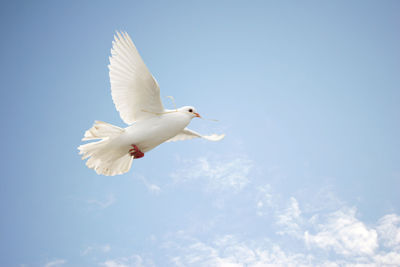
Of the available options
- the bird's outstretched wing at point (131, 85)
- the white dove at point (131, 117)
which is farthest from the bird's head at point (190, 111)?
the bird's outstretched wing at point (131, 85)

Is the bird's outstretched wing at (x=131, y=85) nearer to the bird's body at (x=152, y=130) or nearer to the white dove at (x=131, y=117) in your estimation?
the white dove at (x=131, y=117)

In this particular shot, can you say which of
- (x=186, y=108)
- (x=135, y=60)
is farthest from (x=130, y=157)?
(x=135, y=60)

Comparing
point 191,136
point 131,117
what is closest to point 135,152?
point 131,117

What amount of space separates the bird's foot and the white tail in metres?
0.16

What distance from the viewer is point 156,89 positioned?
8.00 metres

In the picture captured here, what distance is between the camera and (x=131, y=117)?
333 inches

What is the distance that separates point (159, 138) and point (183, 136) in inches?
90.8

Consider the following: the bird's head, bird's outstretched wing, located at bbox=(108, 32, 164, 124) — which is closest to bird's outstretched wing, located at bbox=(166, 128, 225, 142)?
A: the bird's head

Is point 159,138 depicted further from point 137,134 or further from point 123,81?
point 123,81

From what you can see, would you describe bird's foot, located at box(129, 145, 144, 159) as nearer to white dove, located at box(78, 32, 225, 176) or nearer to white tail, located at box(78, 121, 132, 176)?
white dove, located at box(78, 32, 225, 176)

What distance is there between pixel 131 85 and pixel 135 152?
5.34 ft

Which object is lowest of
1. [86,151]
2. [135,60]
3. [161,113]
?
[86,151]

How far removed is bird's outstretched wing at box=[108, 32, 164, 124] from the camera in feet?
25.5

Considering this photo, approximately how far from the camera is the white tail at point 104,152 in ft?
25.5
